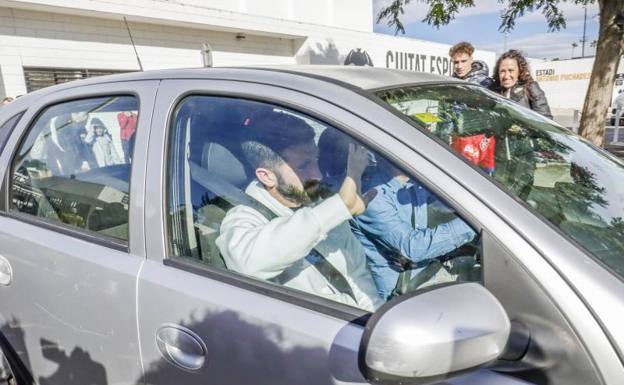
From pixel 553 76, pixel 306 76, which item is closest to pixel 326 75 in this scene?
pixel 306 76

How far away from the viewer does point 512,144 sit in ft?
4.93

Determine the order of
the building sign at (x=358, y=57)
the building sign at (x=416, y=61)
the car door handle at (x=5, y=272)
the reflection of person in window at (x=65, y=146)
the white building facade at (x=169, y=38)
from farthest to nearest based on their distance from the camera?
the building sign at (x=416, y=61) < the building sign at (x=358, y=57) < the white building facade at (x=169, y=38) < the reflection of person in window at (x=65, y=146) < the car door handle at (x=5, y=272)

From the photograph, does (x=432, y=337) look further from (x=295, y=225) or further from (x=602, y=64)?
(x=602, y=64)

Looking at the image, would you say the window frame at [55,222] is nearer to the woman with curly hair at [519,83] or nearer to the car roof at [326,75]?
the car roof at [326,75]

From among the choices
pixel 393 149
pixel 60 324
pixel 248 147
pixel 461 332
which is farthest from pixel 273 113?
pixel 60 324

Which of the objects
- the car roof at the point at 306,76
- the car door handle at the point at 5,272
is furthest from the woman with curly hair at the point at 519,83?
the car door handle at the point at 5,272

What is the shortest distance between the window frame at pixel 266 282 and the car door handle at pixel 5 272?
79 centimetres

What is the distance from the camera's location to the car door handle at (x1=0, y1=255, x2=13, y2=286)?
1.76 metres

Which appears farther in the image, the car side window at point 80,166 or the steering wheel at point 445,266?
the car side window at point 80,166

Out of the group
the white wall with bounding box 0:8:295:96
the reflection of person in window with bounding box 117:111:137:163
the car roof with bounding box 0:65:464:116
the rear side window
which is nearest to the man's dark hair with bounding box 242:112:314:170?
the car roof with bounding box 0:65:464:116

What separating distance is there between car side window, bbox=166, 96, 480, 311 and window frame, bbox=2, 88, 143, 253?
217 millimetres

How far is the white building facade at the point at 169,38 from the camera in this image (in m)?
8.59

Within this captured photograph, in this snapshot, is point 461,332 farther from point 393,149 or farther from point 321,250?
point 321,250

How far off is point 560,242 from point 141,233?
3.76 ft
